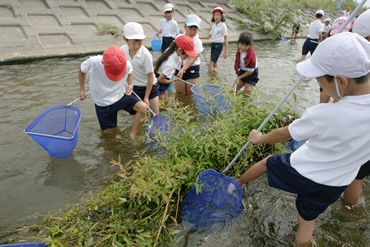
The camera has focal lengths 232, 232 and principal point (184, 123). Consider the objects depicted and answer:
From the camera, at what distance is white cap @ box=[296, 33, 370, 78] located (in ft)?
4.13

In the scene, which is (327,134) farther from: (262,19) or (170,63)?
(262,19)

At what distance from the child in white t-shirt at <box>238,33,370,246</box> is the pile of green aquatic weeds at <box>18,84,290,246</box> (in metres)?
0.77

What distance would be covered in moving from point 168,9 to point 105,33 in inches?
138

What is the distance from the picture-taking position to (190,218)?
7.25ft

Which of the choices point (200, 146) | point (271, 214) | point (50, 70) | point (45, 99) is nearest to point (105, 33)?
point (50, 70)

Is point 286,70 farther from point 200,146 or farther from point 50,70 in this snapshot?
point 50,70

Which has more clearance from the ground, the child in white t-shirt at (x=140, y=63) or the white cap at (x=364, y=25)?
the white cap at (x=364, y=25)

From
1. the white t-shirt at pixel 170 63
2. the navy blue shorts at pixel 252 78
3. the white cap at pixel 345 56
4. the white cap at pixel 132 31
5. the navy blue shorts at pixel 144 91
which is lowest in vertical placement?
the navy blue shorts at pixel 144 91

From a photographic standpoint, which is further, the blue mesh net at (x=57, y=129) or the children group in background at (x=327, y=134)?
the blue mesh net at (x=57, y=129)

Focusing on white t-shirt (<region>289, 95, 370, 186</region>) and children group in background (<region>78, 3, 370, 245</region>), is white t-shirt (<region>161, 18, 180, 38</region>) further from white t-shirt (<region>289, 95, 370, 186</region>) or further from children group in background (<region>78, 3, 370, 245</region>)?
white t-shirt (<region>289, 95, 370, 186</region>)

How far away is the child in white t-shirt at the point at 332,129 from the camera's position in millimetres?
1297

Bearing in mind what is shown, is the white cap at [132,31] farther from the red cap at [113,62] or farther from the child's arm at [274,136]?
the child's arm at [274,136]

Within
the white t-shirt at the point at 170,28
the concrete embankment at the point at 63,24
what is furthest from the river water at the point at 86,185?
the white t-shirt at the point at 170,28

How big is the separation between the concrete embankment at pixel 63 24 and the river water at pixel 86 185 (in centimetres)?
260
